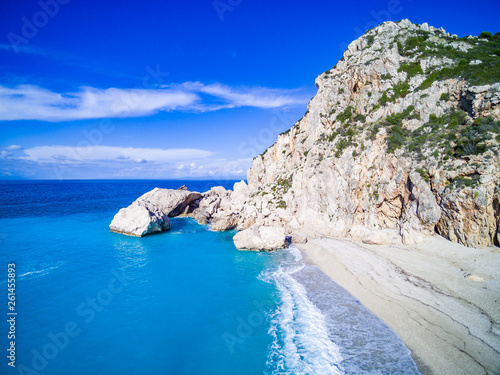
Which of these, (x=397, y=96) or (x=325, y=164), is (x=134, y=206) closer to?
(x=325, y=164)

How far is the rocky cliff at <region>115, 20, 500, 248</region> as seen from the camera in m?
22.9

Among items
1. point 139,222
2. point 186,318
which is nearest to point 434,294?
point 186,318

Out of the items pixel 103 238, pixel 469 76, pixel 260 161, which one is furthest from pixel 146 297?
pixel 469 76

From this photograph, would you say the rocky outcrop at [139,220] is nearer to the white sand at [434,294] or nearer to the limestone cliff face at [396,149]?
the limestone cliff face at [396,149]

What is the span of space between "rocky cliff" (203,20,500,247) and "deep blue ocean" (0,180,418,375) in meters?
10.2

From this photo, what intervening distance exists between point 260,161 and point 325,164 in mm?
18956

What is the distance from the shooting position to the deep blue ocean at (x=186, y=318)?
12.4 meters

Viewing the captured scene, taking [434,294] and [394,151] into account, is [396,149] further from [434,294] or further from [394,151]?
[434,294]

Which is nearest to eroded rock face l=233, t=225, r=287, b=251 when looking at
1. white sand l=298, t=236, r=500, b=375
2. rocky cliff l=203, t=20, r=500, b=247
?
white sand l=298, t=236, r=500, b=375

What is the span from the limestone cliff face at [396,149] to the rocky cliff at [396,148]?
11 cm

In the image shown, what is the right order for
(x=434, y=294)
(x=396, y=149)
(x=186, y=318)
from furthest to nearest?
(x=396, y=149) < (x=434, y=294) < (x=186, y=318)

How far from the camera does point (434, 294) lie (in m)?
16.5

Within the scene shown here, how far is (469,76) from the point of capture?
28.9 meters

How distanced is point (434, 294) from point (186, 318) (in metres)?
16.2
